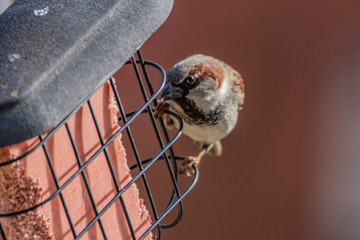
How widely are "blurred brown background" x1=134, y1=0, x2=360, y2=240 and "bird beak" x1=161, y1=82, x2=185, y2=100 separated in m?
1.13

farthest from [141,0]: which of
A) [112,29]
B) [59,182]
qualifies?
[59,182]

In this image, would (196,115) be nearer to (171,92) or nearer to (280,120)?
(171,92)

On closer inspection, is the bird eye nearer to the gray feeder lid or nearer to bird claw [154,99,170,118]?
bird claw [154,99,170,118]

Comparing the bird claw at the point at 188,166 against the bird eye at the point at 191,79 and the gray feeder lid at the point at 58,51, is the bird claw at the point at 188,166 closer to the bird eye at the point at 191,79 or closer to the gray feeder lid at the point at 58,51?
the bird eye at the point at 191,79

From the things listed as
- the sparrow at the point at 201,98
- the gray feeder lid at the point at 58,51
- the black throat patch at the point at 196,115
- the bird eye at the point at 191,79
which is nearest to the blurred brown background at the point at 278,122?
the sparrow at the point at 201,98

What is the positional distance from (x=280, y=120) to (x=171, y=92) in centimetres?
147

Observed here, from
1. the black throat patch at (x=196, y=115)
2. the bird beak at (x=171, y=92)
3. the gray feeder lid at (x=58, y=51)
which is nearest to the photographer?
the gray feeder lid at (x=58, y=51)

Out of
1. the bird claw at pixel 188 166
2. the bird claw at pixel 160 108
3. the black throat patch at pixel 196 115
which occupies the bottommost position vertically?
the bird claw at pixel 188 166

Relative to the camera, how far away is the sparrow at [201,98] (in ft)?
5.76

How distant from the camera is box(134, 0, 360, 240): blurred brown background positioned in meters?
2.92

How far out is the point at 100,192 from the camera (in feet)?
4.12

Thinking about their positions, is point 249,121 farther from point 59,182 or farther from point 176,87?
point 59,182

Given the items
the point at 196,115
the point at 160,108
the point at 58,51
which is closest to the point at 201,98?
the point at 196,115

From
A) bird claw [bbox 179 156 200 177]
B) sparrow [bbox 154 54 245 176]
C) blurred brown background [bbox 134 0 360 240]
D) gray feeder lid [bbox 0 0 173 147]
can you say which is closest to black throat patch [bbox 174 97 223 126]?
sparrow [bbox 154 54 245 176]
